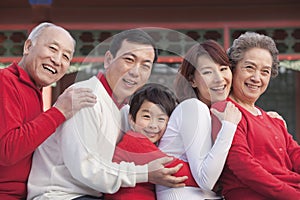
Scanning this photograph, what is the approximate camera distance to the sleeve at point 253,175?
2094 millimetres

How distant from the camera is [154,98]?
219 cm

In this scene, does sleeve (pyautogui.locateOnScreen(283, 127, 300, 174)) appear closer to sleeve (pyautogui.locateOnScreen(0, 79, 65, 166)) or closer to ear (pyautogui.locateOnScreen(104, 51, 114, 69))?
ear (pyautogui.locateOnScreen(104, 51, 114, 69))

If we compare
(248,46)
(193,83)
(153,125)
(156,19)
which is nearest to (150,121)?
(153,125)

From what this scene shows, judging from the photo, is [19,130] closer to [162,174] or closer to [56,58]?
[56,58]

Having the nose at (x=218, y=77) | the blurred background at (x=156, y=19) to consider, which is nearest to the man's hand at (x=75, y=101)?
the nose at (x=218, y=77)

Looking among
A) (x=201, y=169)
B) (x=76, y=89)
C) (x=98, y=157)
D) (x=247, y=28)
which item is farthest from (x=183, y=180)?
(x=247, y=28)

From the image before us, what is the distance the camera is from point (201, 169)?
2.07 metres

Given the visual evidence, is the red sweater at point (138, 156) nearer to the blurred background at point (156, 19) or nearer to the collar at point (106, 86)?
the collar at point (106, 86)

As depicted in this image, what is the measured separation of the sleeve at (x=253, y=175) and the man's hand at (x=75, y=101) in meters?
0.52

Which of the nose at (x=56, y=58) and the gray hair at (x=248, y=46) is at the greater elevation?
the gray hair at (x=248, y=46)

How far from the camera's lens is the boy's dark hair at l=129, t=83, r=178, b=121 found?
2.18 meters

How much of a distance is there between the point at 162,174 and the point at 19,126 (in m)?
0.51

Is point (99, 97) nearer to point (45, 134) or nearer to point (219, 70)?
point (45, 134)

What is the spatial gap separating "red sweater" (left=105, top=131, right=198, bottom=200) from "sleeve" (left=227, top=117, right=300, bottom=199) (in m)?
0.16
